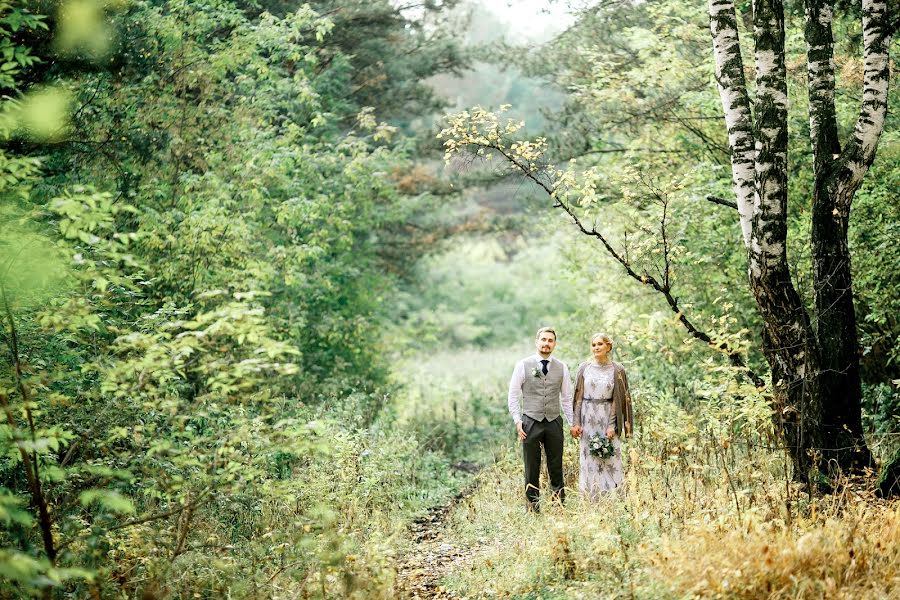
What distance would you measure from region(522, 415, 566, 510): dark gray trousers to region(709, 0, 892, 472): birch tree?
7.17 feet

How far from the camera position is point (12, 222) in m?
5.44

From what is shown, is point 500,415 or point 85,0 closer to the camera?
point 85,0

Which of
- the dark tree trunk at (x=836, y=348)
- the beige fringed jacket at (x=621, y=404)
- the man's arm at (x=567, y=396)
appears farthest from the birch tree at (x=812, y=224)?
the man's arm at (x=567, y=396)

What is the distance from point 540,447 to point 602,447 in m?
0.65

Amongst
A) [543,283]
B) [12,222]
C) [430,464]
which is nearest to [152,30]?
[12,222]

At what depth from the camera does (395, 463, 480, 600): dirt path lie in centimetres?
606

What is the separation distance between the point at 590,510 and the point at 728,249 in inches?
205

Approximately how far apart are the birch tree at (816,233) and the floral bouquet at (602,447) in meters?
1.66

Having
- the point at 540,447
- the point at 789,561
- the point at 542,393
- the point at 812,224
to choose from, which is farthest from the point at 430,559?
the point at 812,224

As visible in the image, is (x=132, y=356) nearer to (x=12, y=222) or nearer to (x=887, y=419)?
(x=12, y=222)

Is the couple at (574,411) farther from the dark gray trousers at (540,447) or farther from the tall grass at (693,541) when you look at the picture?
the tall grass at (693,541)

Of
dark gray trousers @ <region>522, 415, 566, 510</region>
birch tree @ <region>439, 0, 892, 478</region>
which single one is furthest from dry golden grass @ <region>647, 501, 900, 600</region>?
dark gray trousers @ <region>522, 415, 566, 510</region>

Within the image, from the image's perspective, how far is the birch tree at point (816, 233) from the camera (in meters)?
6.28

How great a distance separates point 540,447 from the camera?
7.77 m
